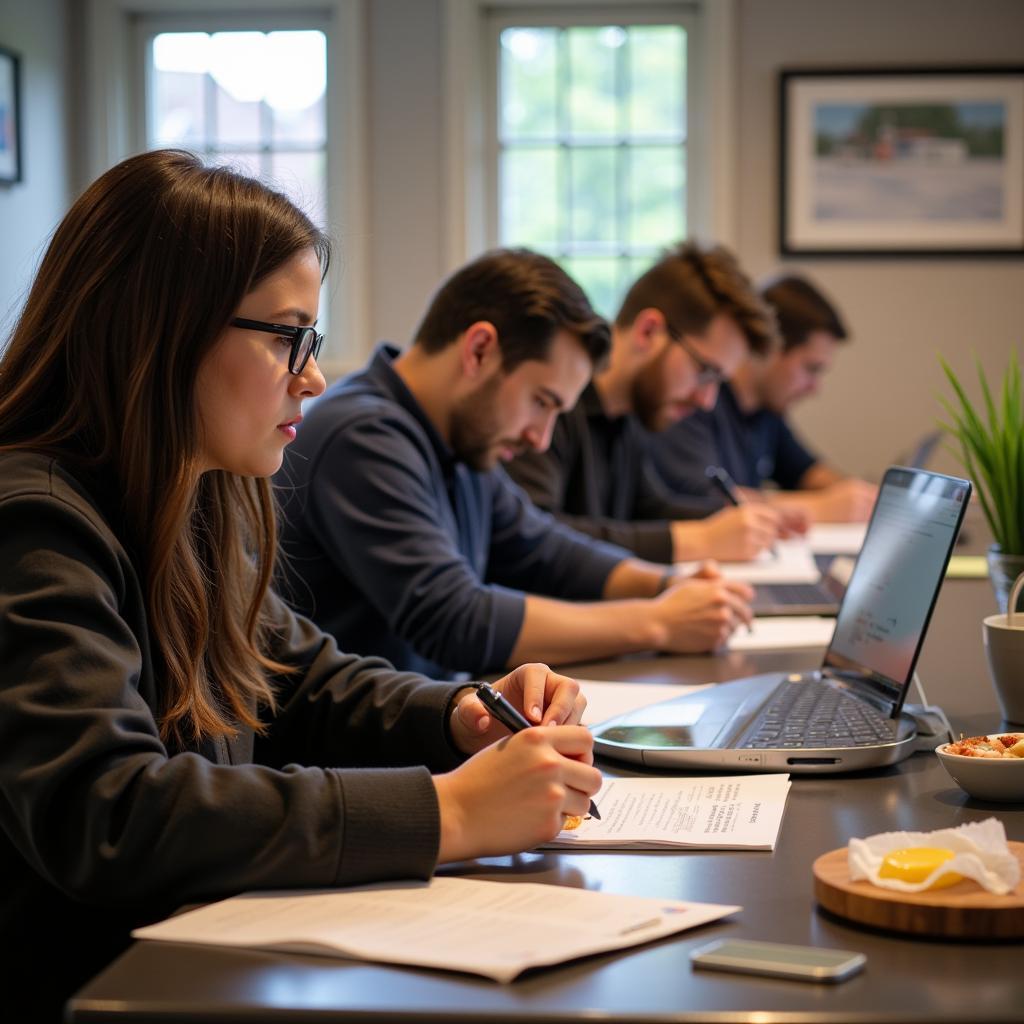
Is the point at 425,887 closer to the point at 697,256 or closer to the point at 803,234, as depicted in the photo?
the point at 697,256

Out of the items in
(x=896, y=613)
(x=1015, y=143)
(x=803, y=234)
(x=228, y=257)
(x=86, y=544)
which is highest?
(x=1015, y=143)

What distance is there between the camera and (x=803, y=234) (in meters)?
4.61

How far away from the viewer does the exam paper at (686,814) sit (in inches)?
40.3

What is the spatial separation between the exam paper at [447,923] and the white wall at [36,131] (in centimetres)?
355

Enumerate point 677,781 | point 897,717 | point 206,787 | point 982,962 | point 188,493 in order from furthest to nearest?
point 897,717 → point 677,781 → point 188,493 → point 206,787 → point 982,962

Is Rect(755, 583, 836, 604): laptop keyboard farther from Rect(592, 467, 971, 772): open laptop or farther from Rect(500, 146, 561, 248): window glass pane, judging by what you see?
Rect(500, 146, 561, 248): window glass pane

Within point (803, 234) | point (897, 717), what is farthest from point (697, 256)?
point (897, 717)

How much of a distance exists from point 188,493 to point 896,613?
0.73 metres

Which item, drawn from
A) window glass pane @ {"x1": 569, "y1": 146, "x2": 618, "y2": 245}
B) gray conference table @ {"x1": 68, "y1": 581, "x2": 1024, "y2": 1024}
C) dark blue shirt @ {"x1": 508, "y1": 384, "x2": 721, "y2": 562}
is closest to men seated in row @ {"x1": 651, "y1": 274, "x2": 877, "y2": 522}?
dark blue shirt @ {"x1": 508, "y1": 384, "x2": 721, "y2": 562}

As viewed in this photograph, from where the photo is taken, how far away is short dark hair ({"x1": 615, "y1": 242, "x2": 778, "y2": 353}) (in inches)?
122

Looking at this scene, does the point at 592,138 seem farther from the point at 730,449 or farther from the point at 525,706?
the point at 525,706

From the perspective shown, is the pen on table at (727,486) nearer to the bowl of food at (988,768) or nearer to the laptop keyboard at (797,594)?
the laptop keyboard at (797,594)

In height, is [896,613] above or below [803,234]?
below

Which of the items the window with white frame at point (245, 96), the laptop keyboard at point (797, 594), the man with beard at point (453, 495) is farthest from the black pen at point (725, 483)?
the window with white frame at point (245, 96)
